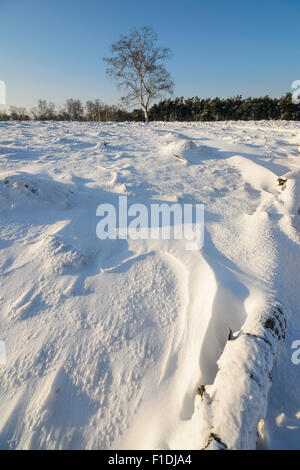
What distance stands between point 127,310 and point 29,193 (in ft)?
5.54

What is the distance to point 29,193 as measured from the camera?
2.16 metres

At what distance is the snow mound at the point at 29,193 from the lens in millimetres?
2094

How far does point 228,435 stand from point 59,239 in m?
1.61

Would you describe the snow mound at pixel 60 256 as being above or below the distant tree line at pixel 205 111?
below

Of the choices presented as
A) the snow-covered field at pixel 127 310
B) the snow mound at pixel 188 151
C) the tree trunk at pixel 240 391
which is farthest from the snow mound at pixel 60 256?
the snow mound at pixel 188 151

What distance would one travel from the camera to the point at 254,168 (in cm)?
313

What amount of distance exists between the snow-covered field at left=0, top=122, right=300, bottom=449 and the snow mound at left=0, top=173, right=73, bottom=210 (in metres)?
0.01

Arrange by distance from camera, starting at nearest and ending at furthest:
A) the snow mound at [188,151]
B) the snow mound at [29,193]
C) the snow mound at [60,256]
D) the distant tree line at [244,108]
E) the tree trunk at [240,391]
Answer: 1. the tree trunk at [240,391]
2. the snow mound at [60,256]
3. the snow mound at [29,193]
4. the snow mound at [188,151]
5. the distant tree line at [244,108]

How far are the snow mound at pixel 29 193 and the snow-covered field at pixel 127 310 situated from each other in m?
0.01

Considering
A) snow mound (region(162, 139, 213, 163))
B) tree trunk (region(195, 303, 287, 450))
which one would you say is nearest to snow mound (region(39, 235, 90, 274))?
tree trunk (region(195, 303, 287, 450))

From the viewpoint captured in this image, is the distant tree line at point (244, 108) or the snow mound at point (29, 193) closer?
the snow mound at point (29, 193)

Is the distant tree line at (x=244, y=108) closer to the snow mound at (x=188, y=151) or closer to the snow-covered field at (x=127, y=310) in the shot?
the snow mound at (x=188, y=151)

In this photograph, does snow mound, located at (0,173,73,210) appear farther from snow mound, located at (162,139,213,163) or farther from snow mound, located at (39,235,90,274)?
snow mound, located at (162,139,213,163)
